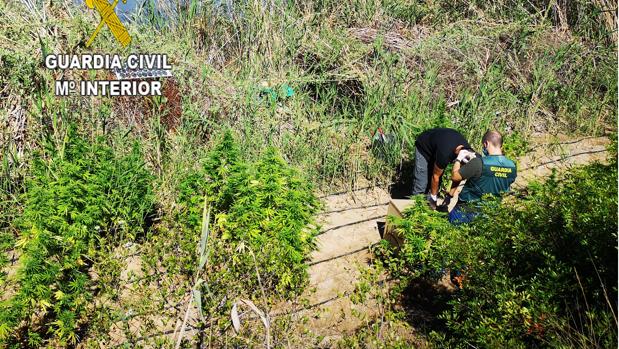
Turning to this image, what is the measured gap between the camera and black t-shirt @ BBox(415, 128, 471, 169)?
4.68 meters

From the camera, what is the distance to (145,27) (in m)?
6.16

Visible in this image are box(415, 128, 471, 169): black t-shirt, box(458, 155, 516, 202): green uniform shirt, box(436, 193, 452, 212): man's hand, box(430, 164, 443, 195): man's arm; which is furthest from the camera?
box(430, 164, 443, 195): man's arm

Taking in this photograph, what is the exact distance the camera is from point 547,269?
2.46m

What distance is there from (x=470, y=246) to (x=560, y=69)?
627 centimetres

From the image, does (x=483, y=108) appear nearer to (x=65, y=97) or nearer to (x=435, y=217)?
(x=435, y=217)

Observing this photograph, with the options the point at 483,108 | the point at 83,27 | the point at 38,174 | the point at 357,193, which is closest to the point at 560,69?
the point at 483,108

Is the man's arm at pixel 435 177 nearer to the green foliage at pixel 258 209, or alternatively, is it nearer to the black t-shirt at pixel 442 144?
the black t-shirt at pixel 442 144

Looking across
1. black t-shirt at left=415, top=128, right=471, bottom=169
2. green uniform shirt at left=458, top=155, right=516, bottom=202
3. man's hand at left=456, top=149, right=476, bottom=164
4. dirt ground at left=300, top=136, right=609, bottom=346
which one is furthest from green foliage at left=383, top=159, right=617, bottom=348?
black t-shirt at left=415, top=128, right=471, bottom=169

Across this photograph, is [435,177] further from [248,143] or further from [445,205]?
[248,143]

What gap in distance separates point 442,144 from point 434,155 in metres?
0.23

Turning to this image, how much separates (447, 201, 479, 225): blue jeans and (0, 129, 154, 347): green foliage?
2512 mm

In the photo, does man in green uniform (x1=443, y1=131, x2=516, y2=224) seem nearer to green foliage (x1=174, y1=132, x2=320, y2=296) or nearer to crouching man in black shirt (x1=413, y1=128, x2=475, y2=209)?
crouching man in black shirt (x1=413, y1=128, x2=475, y2=209)

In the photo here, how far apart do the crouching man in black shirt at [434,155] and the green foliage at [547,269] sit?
1602 millimetres

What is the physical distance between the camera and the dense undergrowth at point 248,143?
2.86 metres
